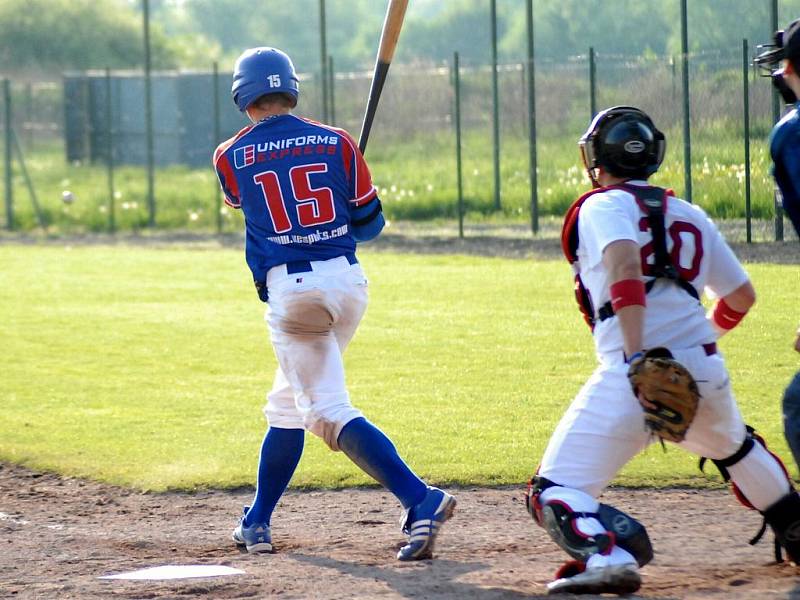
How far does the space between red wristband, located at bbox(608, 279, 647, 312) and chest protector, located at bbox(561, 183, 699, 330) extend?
0.18m

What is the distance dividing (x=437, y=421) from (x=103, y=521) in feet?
7.82

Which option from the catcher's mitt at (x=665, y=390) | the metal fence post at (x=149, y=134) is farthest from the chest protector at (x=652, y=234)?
the metal fence post at (x=149, y=134)

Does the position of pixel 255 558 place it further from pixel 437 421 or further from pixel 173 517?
pixel 437 421

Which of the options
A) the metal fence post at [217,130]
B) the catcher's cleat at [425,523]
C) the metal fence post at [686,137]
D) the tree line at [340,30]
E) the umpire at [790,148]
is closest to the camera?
the umpire at [790,148]

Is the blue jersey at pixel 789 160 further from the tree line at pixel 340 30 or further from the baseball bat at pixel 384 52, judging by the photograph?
the tree line at pixel 340 30

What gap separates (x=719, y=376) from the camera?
4.28m

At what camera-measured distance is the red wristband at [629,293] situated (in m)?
4.11

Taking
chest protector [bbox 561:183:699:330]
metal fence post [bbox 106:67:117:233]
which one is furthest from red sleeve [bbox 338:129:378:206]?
metal fence post [bbox 106:67:117:233]

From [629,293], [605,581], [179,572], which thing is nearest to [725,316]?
[629,293]

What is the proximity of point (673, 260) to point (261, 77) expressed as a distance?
191 cm

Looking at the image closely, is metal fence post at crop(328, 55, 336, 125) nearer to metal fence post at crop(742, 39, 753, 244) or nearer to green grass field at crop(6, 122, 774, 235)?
green grass field at crop(6, 122, 774, 235)

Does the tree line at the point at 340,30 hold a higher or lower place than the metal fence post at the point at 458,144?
higher

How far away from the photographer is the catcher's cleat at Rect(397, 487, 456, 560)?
16.2ft

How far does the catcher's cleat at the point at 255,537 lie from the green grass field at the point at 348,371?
1.30m
